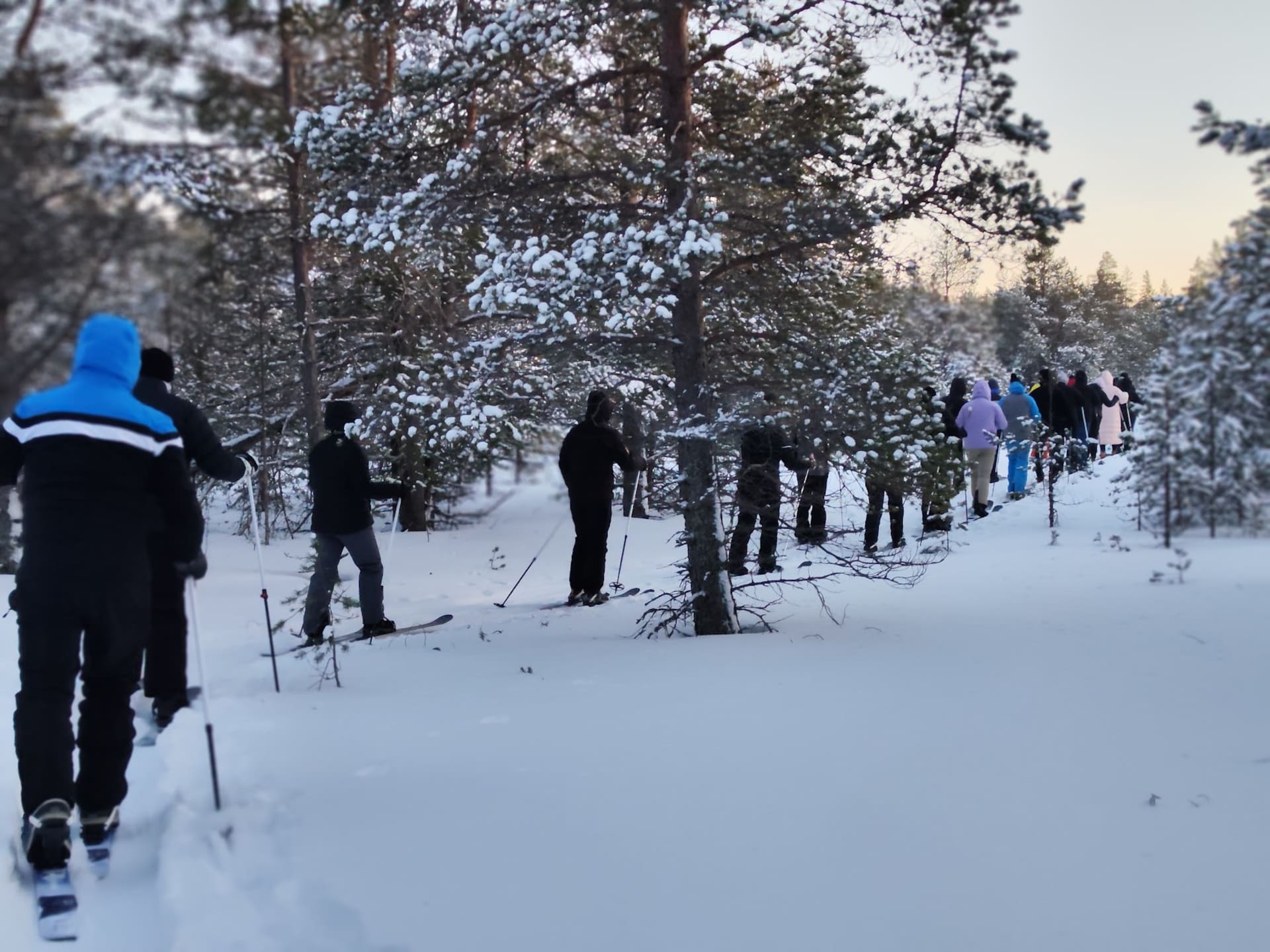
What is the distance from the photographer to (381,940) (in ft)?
10.1

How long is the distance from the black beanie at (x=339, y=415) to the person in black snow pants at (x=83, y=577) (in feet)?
12.1

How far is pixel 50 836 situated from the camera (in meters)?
3.51

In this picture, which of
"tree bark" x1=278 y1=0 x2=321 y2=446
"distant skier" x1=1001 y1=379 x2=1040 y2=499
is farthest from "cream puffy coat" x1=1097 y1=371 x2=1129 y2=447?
"tree bark" x1=278 y1=0 x2=321 y2=446

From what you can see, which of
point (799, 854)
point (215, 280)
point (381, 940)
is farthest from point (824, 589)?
point (215, 280)

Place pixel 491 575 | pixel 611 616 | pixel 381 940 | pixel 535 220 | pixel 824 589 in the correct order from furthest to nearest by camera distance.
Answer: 1. pixel 491 575
2. pixel 824 589
3. pixel 611 616
4. pixel 535 220
5. pixel 381 940

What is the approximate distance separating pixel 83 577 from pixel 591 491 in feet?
19.9

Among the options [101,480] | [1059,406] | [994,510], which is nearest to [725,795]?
[101,480]

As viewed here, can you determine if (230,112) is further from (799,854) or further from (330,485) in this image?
(330,485)

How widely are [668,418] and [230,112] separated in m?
5.98

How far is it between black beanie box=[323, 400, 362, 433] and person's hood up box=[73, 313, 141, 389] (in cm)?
588

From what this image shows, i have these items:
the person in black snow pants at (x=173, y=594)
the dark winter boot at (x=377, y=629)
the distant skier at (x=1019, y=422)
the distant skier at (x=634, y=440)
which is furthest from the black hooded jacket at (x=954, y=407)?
the person in black snow pants at (x=173, y=594)

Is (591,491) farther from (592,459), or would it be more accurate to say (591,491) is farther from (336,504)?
(336,504)

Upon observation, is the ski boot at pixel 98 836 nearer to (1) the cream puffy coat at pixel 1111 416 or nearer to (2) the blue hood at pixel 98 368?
(2) the blue hood at pixel 98 368

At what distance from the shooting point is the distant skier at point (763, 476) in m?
7.14
